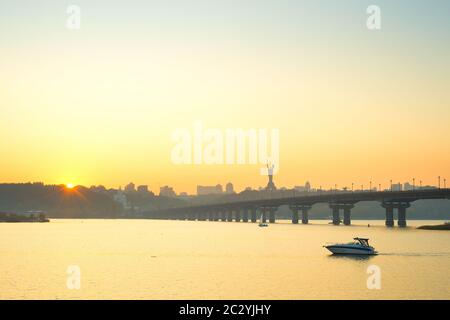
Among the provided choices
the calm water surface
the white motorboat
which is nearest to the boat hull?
the white motorboat

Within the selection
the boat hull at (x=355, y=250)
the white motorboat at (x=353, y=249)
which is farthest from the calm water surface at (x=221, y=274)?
the white motorboat at (x=353, y=249)

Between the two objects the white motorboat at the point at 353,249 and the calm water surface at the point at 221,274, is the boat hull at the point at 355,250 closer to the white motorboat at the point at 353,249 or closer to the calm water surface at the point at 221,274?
the white motorboat at the point at 353,249

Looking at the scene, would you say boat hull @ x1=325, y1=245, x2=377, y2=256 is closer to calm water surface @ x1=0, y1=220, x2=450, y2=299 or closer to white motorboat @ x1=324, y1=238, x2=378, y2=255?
white motorboat @ x1=324, y1=238, x2=378, y2=255

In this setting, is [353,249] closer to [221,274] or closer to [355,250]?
[355,250]

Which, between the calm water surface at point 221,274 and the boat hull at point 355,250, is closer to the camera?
the calm water surface at point 221,274

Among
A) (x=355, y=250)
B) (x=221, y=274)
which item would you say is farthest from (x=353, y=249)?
(x=221, y=274)

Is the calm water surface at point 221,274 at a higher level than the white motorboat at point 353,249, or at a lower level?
lower
